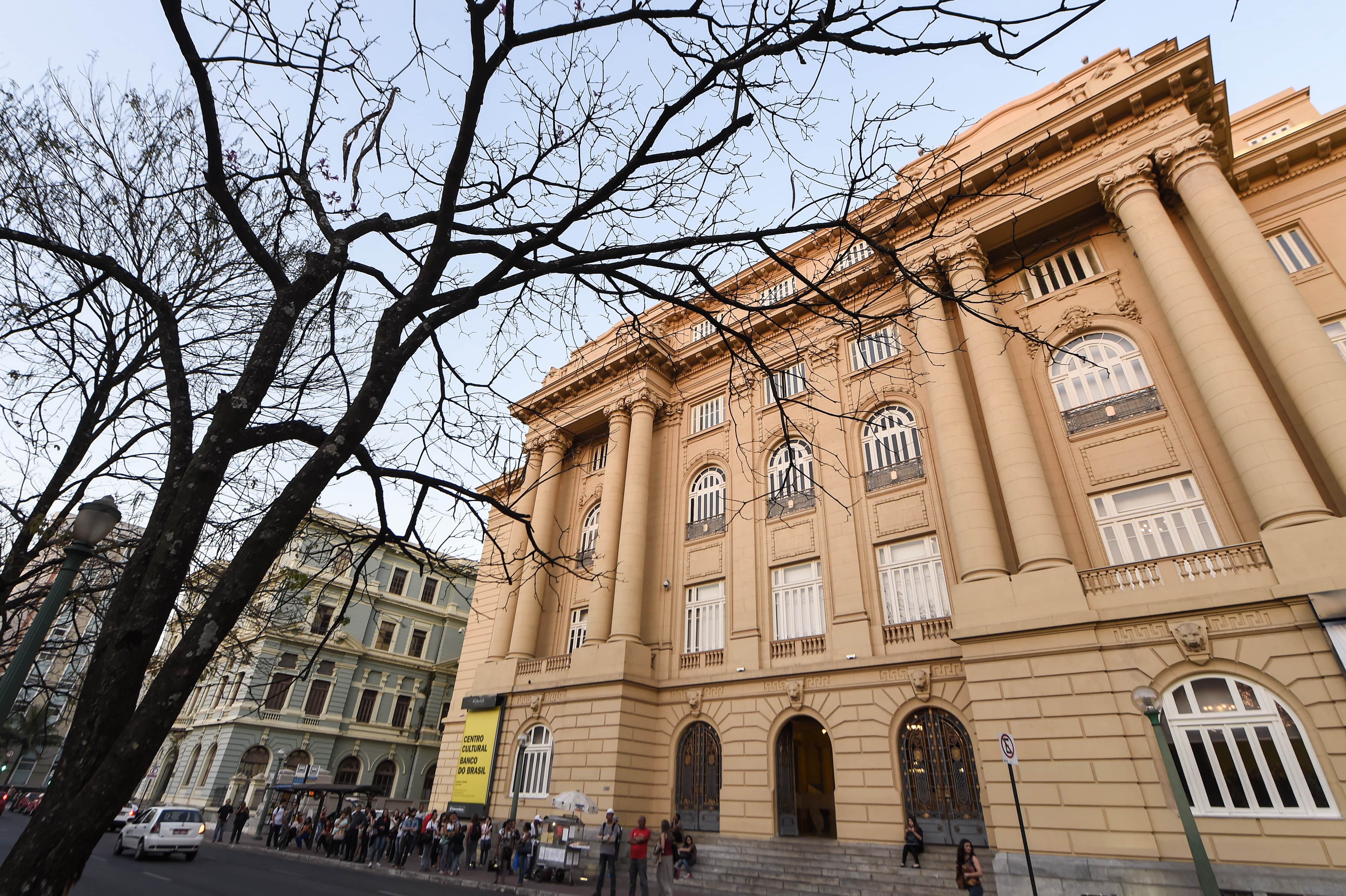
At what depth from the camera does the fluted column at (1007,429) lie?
14.1 meters

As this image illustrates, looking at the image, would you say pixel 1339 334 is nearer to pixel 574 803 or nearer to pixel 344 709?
pixel 574 803

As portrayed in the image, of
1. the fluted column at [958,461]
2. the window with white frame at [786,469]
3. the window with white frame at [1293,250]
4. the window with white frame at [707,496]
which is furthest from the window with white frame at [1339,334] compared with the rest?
the window with white frame at [707,496]

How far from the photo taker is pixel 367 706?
41031 millimetres

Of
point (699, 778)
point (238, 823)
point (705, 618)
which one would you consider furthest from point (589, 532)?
point (238, 823)

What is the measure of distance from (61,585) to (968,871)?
45.2 ft

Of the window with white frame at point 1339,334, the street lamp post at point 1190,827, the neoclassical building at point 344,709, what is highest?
the window with white frame at point 1339,334

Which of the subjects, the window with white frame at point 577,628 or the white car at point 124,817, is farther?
the white car at point 124,817

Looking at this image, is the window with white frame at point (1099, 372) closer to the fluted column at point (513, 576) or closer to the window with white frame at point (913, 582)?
the window with white frame at point (913, 582)

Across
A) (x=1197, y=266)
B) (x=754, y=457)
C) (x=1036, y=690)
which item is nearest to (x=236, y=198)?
(x=1036, y=690)

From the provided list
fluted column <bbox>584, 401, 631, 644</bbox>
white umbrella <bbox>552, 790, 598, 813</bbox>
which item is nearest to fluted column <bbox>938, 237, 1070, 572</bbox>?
fluted column <bbox>584, 401, 631, 644</bbox>

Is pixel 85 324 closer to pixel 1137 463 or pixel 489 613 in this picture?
pixel 1137 463

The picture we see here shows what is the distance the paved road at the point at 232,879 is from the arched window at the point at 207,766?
54.8 feet

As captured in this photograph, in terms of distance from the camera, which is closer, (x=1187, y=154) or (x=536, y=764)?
(x=1187, y=154)

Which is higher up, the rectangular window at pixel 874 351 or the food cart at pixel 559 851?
the rectangular window at pixel 874 351
